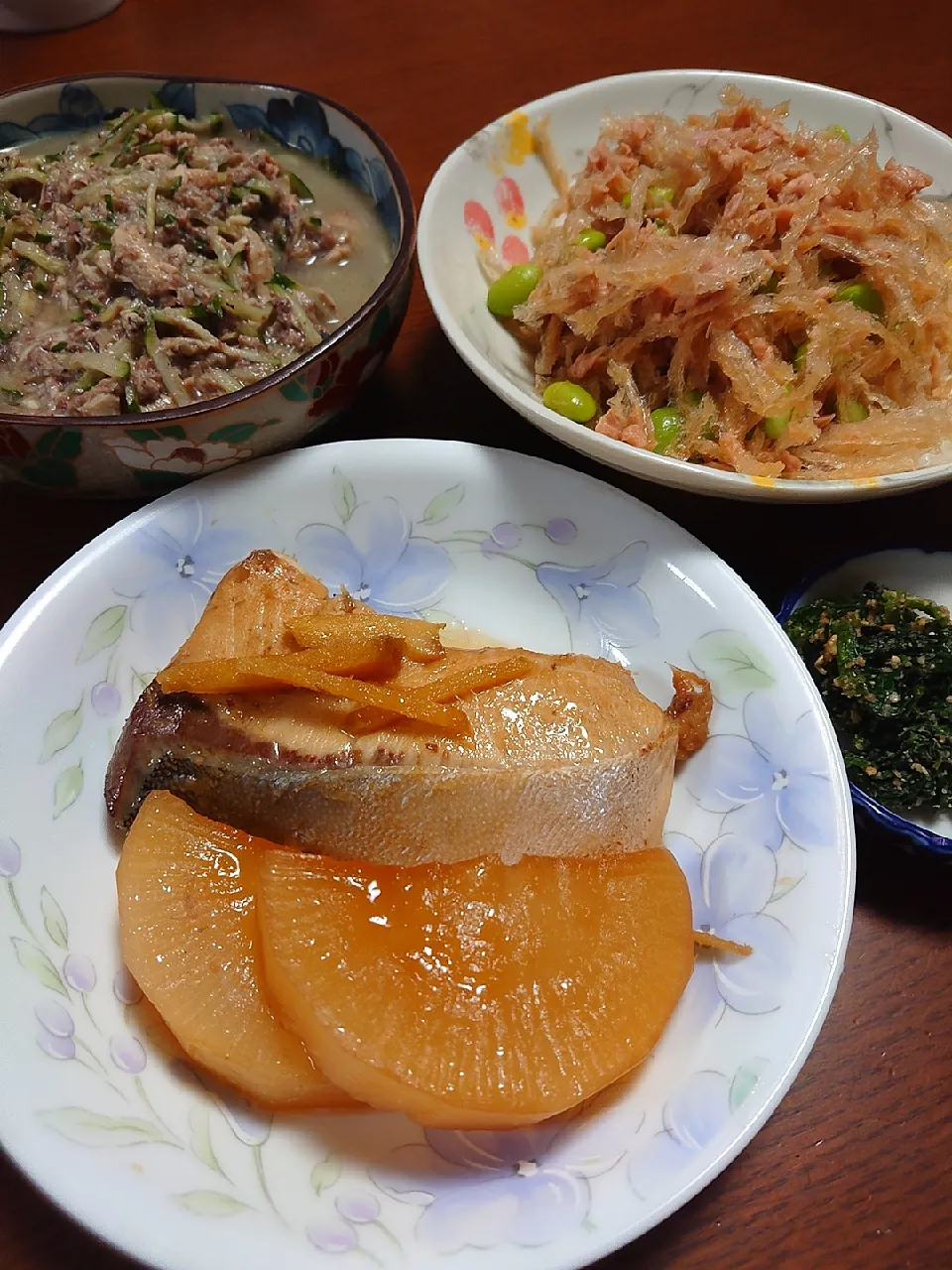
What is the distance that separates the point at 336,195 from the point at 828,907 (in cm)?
218

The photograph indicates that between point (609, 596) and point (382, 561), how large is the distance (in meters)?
0.54

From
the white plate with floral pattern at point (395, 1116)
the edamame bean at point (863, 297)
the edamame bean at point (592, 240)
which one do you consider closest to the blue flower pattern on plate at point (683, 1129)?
the white plate with floral pattern at point (395, 1116)

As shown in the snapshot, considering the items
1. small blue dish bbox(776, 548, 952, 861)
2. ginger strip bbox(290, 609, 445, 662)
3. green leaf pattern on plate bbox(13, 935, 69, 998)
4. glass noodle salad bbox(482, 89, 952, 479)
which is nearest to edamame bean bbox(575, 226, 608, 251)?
glass noodle salad bbox(482, 89, 952, 479)

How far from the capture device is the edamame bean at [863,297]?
6.45 feet

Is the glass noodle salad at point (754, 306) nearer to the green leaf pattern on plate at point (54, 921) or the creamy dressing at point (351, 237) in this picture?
the creamy dressing at point (351, 237)

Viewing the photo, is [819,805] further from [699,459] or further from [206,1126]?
[206,1126]

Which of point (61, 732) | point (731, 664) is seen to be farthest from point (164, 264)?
point (731, 664)

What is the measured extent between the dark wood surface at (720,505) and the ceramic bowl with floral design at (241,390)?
0.25m

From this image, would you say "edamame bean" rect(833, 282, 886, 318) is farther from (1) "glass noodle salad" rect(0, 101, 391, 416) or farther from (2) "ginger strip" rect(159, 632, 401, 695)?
(2) "ginger strip" rect(159, 632, 401, 695)

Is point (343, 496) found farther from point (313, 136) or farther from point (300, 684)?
point (313, 136)

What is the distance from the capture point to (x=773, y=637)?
1.72 metres

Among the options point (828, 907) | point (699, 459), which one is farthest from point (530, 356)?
point (828, 907)

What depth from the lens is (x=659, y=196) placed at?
2.07 metres

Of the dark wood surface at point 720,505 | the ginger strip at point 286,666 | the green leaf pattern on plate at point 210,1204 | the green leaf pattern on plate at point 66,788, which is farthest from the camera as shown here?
the green leaf pattern on plate at point 66,788
